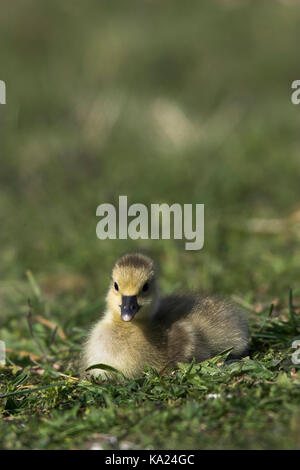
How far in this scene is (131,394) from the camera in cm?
291

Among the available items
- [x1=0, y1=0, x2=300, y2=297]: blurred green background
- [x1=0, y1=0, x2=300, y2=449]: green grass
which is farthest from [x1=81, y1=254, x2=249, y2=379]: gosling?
[x1=0, y1=0, x2=300, y2=297]: blurred green background

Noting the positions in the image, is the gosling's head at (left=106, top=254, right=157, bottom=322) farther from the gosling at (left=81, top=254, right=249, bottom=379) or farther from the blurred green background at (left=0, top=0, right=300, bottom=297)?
the blurred green background at (left=0, top=0, right=300, bottom=297)

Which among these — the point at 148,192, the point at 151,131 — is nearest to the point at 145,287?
the point at 148,192

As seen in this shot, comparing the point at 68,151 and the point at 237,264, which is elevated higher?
the point at 68,151

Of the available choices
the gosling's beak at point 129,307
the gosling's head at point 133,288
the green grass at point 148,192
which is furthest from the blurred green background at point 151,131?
the gosling's beak at point 129,307

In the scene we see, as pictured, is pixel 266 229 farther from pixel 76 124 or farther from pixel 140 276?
pixel 76 124

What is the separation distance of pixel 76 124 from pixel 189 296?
5604mm

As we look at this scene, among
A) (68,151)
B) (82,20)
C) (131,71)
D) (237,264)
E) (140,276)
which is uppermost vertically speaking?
(82,20)

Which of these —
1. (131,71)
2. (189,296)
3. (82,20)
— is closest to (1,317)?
(189,296)

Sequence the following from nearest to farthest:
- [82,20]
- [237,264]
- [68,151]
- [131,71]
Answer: [237,264]
[68,151]
[131,71]
[82,20]

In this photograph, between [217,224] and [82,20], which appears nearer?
[217,224]

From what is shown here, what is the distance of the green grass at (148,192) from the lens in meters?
2.72

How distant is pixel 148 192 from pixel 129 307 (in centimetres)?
368

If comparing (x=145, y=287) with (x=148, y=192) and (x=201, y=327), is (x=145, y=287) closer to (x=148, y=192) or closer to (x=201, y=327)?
(x=201, y=327)
